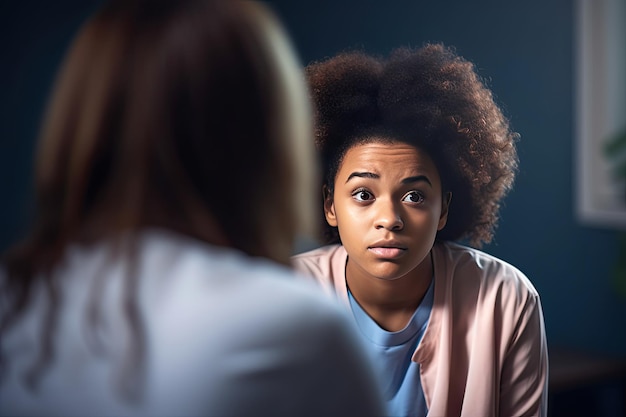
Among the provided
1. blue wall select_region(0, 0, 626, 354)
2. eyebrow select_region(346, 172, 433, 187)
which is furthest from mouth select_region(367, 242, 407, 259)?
blue wall select_region(0, 0, 626, 354)

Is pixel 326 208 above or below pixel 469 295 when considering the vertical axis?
above

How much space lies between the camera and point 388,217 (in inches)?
56.7

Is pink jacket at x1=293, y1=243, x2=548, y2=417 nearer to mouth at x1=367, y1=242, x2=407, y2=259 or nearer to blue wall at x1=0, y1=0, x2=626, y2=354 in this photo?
mouth at x1=367, y1=242, x2=407, y2=259

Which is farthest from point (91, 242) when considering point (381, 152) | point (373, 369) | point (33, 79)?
point (33, 79)

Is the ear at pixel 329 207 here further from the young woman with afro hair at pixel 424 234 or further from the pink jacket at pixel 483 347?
the pink jacket at pixel 483 347

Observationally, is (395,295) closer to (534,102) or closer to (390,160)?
(390,160)

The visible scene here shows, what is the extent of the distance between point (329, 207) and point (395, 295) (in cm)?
20

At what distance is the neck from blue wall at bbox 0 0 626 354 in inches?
50.9

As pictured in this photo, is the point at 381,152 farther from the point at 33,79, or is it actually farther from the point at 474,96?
the point at 33,79

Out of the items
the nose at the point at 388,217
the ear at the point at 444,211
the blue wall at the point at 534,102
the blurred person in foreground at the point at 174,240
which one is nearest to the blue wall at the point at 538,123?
the blue wall at the point at 534,102

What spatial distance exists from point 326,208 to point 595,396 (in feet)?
6.64

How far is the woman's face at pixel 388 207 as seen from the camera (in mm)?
1449

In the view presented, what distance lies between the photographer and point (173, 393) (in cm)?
67

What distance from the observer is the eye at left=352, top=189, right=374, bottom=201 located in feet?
4.88
